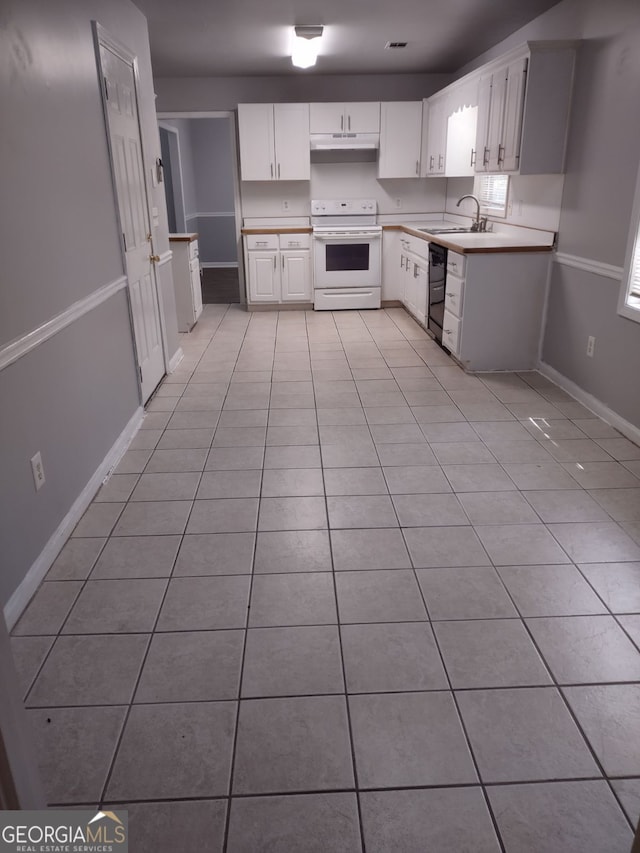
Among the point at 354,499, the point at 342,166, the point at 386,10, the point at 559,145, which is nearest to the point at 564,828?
the point at 354,499

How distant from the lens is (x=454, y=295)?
4.57 m

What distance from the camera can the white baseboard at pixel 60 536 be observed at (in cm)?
199

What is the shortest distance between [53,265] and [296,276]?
14.6 feet

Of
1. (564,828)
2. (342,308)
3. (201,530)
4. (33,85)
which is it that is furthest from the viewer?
(342,308)

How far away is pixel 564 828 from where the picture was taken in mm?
1331

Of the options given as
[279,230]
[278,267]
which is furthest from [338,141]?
[278,267]

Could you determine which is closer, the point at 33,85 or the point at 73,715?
the point at 73,715

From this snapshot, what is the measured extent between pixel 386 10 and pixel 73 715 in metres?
4.45

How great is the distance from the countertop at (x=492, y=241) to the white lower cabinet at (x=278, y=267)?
1.66m

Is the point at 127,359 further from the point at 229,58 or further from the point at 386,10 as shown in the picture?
the point at 229,58

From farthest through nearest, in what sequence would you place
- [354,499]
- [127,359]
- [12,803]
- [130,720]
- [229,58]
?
[229,58] → [127,359] → [354,499] → [130,720] → [12,803]

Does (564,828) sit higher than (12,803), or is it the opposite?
(12,803)

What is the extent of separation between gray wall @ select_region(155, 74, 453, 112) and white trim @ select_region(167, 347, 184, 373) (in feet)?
10.3

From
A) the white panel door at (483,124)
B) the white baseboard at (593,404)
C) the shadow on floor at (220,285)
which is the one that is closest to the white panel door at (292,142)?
the shadow on floor at (220,285)
